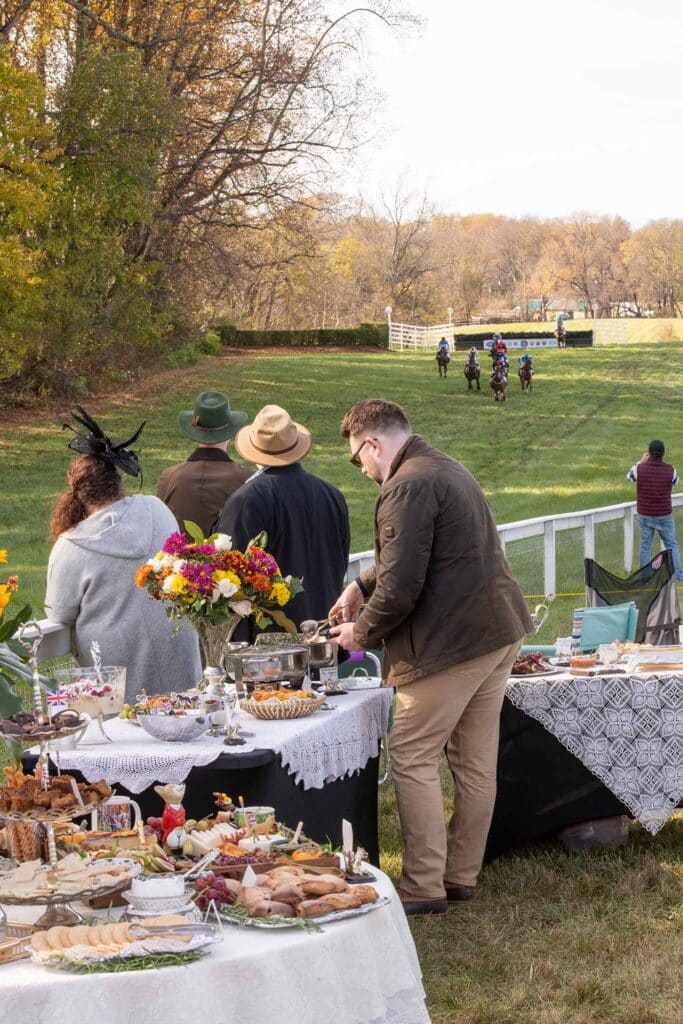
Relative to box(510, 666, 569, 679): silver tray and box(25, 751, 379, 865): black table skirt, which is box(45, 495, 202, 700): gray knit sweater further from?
box(510, 666, 569, 679): silver tray

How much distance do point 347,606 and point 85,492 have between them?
1.12 m

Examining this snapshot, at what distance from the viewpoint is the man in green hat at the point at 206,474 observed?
280 inches

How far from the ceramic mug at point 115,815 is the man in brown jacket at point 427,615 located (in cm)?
152

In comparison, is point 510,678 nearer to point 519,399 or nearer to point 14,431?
point 14,431

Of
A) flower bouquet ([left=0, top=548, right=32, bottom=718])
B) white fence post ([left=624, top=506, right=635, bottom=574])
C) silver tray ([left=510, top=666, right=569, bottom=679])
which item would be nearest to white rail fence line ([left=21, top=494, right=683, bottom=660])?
white fence post ([left=624, top=506, right=635, bottom=574])

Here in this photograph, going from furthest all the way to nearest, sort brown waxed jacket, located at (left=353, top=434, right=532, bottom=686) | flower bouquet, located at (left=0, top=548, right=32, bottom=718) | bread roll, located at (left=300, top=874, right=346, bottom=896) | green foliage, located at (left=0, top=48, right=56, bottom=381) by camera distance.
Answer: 1. green foliage, located at (left=0, top=48, right=56, bottom=381)
2. brown waxed jacket, located at (left=353, top=434, right=532, bottom=686)
3. flower bouquet, located at (left=0, top=548, right=32, bottom=718)
4. bread roll, located at (left=300, top=874, right=346, bottom=896)

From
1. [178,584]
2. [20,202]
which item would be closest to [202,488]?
[178,584]

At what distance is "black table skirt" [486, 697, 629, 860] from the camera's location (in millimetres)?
6305

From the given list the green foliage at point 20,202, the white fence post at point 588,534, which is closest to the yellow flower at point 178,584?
the white fence post at point 588,534

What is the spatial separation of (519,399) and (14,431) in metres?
16.4

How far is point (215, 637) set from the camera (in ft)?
17.1

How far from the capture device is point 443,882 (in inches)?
227

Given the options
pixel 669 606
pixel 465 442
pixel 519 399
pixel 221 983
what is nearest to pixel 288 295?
pixel 519 399

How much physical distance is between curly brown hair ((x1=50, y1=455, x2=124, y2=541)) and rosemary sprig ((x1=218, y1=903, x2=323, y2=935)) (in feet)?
8.04
